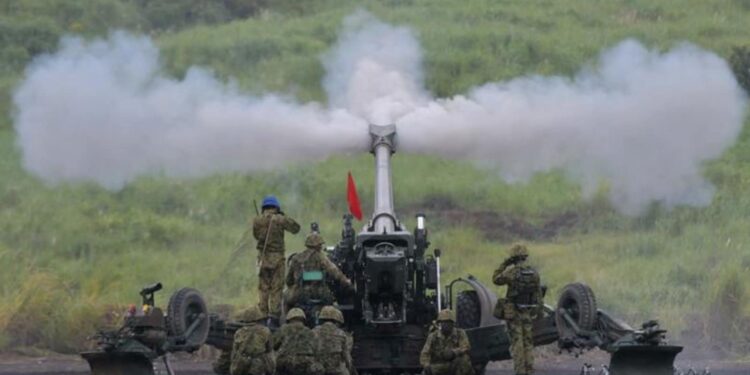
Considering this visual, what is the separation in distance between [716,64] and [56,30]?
69.1 feet

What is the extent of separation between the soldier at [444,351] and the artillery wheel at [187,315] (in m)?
2.58

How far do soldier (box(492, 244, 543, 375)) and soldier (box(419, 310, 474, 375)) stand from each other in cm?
77

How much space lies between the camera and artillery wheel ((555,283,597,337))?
24312 mm

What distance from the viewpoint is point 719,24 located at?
5025 cm

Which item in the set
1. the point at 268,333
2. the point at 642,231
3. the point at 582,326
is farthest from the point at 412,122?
the point at 642,231

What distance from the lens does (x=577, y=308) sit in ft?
80.4

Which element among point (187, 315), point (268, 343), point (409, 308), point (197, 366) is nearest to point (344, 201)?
point (197, 366)

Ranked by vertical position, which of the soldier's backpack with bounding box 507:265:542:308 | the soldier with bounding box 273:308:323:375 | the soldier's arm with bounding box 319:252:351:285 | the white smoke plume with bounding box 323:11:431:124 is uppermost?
the white smoke plume with bounding box 323:11:431:124

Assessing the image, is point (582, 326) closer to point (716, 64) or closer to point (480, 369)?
point (480, 369)

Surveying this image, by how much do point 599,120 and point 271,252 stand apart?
6131mm

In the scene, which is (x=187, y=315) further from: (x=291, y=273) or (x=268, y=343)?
(x=268, y=343)

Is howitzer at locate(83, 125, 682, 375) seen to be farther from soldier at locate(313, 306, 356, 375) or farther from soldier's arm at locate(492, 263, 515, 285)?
soldier at locate(313, 306, 356, 375)

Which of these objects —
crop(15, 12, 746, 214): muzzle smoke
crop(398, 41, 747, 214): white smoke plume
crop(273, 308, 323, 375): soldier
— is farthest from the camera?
crop(398, 41, 747, 214): white smoke plume

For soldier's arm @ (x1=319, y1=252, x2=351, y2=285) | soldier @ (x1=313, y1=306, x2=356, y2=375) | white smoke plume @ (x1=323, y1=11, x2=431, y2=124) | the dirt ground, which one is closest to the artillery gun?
soldier's arm @ (x1=319, y1=252, x2=351, y2=285)
